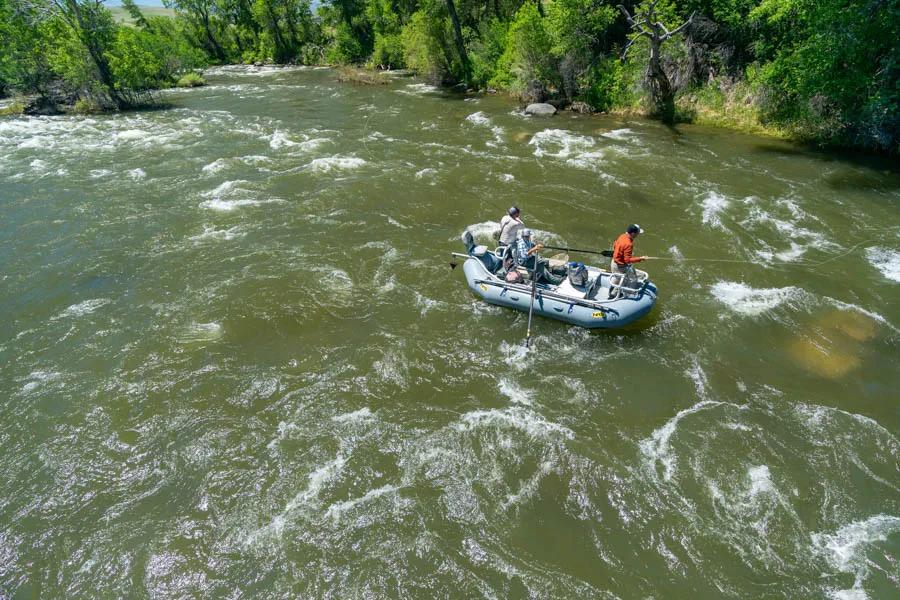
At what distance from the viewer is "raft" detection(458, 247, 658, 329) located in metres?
9.18

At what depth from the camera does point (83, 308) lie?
1111 centimetres

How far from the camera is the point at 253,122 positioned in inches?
993

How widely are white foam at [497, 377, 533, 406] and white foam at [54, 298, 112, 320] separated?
32.3ft

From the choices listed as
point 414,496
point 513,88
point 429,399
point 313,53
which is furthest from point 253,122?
point 313,53

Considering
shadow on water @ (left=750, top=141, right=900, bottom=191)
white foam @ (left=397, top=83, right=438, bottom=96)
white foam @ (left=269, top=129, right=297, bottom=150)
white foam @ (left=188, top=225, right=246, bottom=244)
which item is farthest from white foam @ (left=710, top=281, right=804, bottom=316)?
white foam @ (left=397, top=83, right=438, bottom=96)

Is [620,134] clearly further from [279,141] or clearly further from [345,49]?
[345,49]

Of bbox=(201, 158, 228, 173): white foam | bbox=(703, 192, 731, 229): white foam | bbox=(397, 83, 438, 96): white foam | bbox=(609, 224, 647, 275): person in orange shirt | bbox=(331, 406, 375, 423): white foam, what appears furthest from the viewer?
bbox=(397, 83, 438, 96): white foam

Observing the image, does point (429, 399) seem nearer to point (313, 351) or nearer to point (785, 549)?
point (313, 351)

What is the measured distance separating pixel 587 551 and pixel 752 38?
24.3 m

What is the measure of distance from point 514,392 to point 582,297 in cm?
266

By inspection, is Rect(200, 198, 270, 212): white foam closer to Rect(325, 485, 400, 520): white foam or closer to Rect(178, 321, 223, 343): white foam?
Rect(178, 321, 223, 343): white foam

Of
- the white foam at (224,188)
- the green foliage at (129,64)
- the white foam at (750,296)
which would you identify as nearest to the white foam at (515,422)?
the white foam at (750,296)

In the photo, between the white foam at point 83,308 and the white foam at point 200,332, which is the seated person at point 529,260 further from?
the white foam at point 83,308

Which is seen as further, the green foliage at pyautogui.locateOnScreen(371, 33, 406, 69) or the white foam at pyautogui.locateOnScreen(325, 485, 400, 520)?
the green foliage at pyautogui.locateOnScreen(371, 33, 406, 69)
